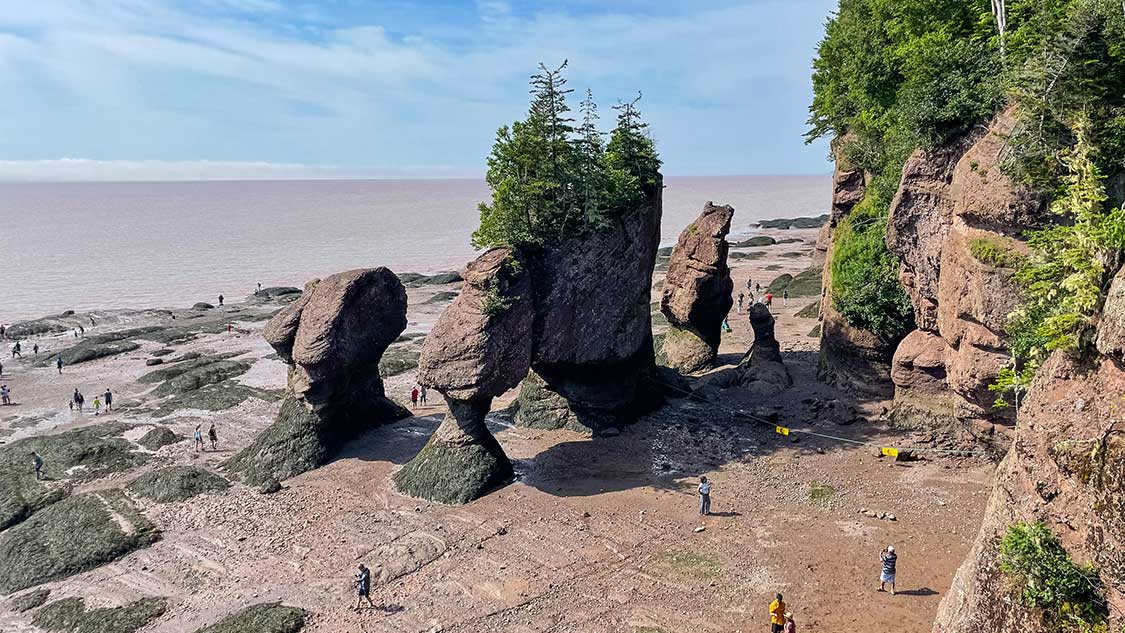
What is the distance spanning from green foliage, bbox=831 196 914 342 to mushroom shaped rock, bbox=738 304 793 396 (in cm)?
420

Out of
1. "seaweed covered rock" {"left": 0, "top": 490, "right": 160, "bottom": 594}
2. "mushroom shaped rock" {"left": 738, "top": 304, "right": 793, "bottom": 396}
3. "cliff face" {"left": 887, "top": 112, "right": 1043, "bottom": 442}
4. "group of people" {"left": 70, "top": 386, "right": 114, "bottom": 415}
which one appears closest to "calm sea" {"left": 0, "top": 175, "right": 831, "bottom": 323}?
"group of people" {"left": 70, "top": 386, "right": 114, "bottom": 415}

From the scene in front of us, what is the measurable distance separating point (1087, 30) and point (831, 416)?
58.3 feet

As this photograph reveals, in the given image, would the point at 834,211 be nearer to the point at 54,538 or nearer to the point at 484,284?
the point at 484,284

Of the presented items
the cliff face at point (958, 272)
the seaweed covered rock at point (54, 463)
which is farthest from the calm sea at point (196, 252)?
the cliff face at point (958, 272)

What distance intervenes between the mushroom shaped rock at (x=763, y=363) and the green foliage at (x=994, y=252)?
50.8 ft

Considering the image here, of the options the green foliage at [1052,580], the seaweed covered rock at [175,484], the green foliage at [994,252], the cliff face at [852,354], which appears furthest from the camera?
the cliff face at [852,354]

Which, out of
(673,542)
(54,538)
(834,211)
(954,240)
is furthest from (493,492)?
(834,211)

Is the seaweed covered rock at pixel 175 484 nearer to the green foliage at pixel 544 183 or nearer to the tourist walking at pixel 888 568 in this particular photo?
the green foliage at pixel 544 183

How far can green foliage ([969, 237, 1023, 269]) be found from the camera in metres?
19.5

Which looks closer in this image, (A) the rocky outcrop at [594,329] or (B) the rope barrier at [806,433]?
(B) the rope barrier at [806,433]

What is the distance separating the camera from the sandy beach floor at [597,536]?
19.1m

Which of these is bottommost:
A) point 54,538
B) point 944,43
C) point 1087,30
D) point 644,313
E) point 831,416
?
point 54,538

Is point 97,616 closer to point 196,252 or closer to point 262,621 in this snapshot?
point 262,621

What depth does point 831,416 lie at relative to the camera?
102 ft
